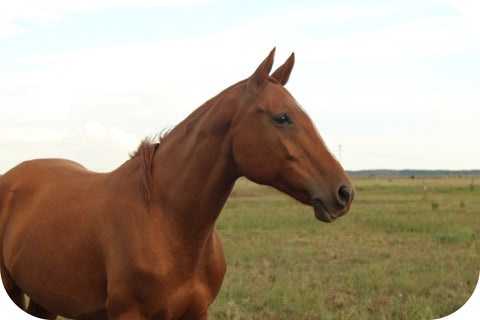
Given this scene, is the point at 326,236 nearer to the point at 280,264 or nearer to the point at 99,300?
the point at 280,264

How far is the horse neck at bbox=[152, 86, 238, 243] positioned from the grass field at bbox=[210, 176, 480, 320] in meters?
0.45

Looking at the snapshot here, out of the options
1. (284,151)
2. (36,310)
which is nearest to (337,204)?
(284,151)

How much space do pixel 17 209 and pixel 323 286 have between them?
Result: 4.97 m

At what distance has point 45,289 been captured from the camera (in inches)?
128

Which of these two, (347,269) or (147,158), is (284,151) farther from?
(347,269)

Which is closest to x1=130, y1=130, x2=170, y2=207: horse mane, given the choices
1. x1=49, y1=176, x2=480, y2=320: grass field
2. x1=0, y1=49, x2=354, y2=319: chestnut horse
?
x1=0, y1=49, x2=354, y2=319: chestnut horse

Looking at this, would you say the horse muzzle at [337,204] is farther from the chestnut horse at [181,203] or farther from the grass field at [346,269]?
the grass field at [346,269]

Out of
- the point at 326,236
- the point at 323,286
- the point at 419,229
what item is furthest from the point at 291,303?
the point at 419,229

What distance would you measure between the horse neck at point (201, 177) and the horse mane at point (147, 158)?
0.15 feet

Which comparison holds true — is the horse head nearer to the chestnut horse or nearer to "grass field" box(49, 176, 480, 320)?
the chestnut horse

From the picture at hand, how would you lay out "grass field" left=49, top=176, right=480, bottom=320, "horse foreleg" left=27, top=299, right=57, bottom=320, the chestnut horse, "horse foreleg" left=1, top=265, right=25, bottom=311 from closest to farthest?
the chestnut horse → "horse foreleg" left=1, top=265, right=25, bottom=311 → "horse foreleg" left=27, top=299, right=57, bottom=320 → "grass field" left=49, top=176, right=480, bottom=320

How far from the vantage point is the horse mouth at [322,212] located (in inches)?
98.7

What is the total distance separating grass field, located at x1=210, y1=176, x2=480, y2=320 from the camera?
5.96m

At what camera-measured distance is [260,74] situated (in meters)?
2.71
